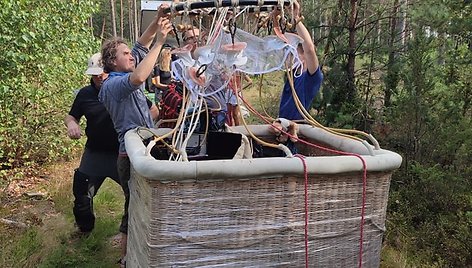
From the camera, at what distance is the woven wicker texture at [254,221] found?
1.99 m

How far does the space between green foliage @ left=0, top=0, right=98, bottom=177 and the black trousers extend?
3.75 ft

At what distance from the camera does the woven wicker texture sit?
1.99 meters

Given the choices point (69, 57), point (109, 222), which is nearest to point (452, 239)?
point (109, 222)

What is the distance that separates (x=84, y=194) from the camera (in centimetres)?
382

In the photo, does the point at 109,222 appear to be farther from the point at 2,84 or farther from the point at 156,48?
the point at 156,48

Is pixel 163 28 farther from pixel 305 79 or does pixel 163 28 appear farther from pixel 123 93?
pixel 305 79

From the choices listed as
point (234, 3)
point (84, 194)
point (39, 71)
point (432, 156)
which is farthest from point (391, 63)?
point (39, 71)

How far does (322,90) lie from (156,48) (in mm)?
3085

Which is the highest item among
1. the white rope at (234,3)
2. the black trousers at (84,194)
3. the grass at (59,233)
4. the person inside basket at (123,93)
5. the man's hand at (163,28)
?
the white rope at (234,3)

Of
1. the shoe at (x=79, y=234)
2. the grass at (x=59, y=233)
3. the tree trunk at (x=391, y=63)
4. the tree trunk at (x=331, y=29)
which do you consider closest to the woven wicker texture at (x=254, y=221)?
the grass at (x=59, y=233)

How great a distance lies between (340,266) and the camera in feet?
7.65

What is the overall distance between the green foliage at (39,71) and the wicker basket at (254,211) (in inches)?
113

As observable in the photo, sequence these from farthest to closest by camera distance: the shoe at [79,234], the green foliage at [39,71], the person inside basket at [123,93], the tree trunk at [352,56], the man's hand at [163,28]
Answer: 1. the tree trunk at [352,56]
2. the green foliage at [39,71]
3. the shoe at [79,234]
4. the person inside basket at [123,93]
5. the man's hand at [163,28]

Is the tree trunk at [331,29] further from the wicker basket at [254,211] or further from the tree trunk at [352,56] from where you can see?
the wicker basket at [254,211]
